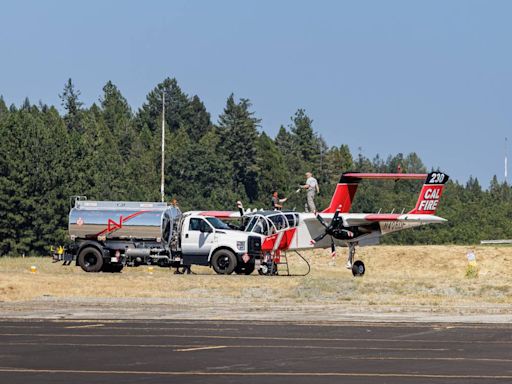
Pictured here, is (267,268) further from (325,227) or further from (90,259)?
(90,259)

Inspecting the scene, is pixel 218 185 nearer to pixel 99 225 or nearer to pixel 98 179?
pixel 98 179

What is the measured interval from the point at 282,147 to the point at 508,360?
149 metres

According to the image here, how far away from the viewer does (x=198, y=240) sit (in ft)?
150

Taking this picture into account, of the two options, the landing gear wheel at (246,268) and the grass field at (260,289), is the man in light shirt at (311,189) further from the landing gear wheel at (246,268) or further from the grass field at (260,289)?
the grass field at (260,289)

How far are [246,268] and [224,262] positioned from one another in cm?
113

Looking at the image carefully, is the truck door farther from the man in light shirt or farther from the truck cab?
the man in light shirt

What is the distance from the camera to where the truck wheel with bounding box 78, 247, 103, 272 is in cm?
4603

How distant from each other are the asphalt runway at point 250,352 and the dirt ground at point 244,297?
237 cm

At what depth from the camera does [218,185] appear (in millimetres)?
134750

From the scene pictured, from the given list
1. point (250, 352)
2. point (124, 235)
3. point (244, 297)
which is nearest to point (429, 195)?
point (124, 235)

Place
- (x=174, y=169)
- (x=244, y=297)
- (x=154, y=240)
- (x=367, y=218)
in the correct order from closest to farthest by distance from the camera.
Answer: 1. (x=244, y=297)
2. (x=154, y=240)
3. (x=367, y=218)
4. (x=174, y=169)

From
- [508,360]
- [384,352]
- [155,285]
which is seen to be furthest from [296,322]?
[155,285]

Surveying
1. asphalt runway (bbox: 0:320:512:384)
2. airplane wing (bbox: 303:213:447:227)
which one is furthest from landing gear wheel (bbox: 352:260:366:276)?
asphalt runway (bbox: 0:320:512:384)

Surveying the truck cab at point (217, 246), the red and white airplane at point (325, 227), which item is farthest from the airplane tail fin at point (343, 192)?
the truck cab at point (217, 246)
